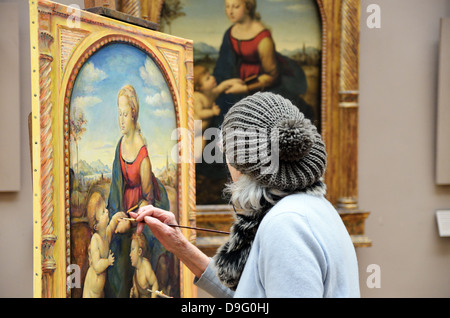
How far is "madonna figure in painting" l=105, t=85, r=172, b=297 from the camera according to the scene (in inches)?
73.6

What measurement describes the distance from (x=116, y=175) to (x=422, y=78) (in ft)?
9.80

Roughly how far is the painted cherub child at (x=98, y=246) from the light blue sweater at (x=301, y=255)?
0.77 metres

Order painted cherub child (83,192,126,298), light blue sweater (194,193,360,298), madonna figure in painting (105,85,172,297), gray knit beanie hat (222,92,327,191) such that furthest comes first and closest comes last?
1. madonna figure in painting (105,85,172,297)
2. painted cherub child (83,192,126,298)
3. gray knit beanie hat (222,92,327,191)
4. light blue sweater (194,193,360,298)

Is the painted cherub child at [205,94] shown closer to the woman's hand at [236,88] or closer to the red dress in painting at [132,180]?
the woman's hand at [236,88]

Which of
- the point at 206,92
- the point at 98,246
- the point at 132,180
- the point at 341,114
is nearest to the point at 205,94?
the point at 206,92

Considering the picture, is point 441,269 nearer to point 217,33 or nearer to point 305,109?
point 305,109

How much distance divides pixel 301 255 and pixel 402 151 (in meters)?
3.16

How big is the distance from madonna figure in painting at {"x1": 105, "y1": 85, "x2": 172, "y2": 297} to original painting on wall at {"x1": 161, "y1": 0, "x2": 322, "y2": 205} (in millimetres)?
1598

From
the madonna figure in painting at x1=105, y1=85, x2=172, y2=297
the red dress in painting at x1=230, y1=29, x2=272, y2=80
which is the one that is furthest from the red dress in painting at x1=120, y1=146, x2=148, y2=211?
the red dress in painting at x1=230, y1=29, x2=272, y2=80

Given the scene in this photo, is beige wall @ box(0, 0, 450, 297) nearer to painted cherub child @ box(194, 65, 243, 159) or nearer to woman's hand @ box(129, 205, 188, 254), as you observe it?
painted cherub child @ box(194, 65, 243, 159)

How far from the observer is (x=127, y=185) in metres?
1.94

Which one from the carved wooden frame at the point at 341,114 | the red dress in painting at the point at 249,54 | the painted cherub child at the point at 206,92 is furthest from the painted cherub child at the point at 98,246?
the red dress in painting at the point at 249,54

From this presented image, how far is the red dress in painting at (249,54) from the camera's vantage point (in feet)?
11.9

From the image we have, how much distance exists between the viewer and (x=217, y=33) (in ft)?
11.8
